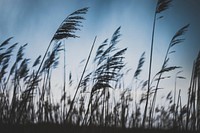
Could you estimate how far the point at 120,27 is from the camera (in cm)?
485

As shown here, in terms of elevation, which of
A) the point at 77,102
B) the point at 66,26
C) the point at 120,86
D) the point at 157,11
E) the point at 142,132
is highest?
the point at 157,11

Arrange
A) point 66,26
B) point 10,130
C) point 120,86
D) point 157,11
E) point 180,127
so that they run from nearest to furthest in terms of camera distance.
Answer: point 10,130 < point 66,26 < point 157,11 < point 180,127 < point 120,86

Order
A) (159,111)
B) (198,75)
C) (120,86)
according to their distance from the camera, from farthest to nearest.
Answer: (159,111)
(120,86)
(198,75)

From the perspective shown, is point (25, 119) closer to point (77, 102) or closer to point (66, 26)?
point (77, 102)

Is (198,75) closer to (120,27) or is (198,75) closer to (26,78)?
(120,27)

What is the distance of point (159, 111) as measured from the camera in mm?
8047

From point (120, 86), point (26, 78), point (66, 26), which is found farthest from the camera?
point (120, 86)

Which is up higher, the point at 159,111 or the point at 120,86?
the point at 120,86

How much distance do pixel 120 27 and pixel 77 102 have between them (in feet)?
6.12

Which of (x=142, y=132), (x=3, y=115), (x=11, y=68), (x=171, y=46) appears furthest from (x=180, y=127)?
(x=11, y=68)

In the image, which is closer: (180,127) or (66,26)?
(66,26)

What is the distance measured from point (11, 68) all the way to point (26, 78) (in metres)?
0.46

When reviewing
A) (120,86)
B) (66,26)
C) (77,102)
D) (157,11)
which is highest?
(157,11)

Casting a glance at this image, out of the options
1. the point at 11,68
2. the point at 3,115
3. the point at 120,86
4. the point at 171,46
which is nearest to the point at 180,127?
the point at 171,46
